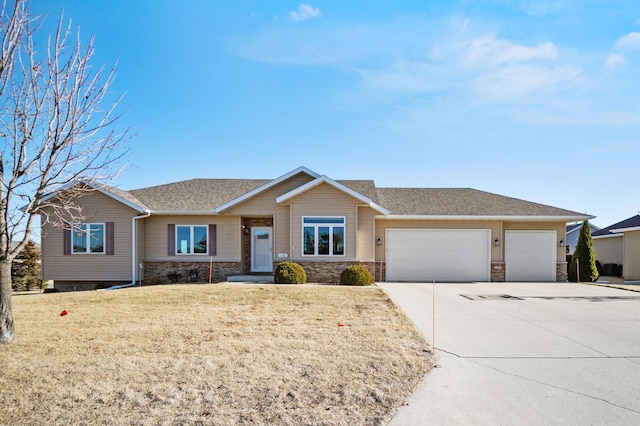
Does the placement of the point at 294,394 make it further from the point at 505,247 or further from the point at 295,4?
the point at 505,247

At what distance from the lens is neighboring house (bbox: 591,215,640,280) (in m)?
21.2

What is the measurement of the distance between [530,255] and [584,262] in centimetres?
328

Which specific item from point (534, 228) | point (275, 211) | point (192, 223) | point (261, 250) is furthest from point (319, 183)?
point (534, 228)

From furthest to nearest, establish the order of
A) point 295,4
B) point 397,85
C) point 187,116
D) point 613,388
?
point 187,116, point 397,85, point 295,4, point 613,388

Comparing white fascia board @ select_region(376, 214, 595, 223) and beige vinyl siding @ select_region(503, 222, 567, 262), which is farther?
beige vinyl siding @ select_region(503, 222, 567, 262)

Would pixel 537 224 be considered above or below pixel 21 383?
above

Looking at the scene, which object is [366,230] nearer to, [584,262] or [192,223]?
[192,223]

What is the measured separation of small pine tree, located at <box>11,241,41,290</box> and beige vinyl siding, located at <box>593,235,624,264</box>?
1301 inches

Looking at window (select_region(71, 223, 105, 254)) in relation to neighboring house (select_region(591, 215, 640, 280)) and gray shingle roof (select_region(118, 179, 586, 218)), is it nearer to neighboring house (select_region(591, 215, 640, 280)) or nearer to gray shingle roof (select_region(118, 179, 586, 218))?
gray shingle roof (select_region(118, 179, 586, 218))

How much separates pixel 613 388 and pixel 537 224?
584 inches

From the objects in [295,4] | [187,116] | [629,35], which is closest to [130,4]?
[295,4]

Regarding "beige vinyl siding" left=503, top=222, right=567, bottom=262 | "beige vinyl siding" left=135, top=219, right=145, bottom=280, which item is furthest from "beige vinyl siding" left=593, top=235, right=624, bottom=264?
"beige vinyl siding" left=135, top=219, right=145, bottom=280

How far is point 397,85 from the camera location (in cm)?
1424

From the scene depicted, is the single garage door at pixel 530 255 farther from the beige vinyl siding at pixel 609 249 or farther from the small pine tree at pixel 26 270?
the small pine tree at pixel 26 270
